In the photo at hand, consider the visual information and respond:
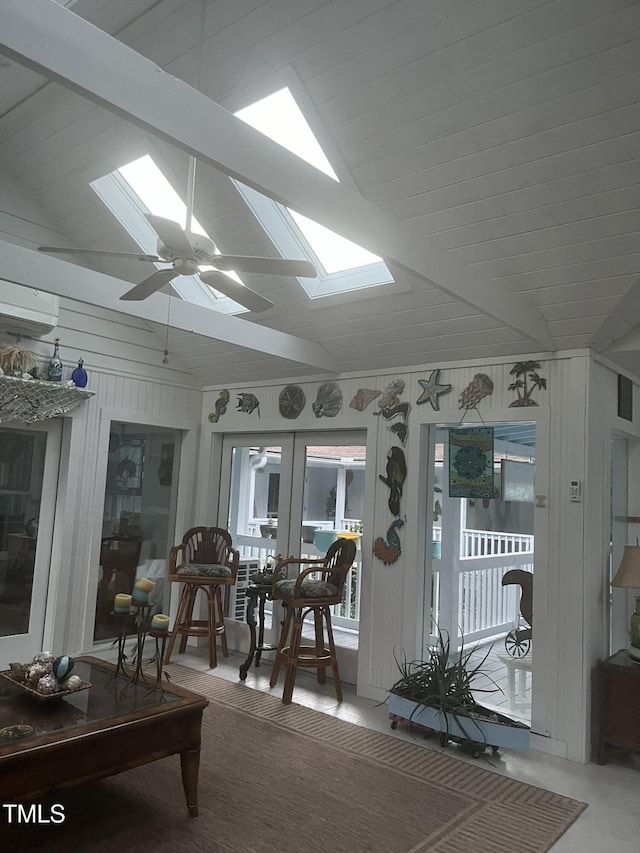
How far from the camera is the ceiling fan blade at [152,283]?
303 cm

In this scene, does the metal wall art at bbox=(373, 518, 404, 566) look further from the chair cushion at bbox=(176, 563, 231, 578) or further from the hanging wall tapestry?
the chair cushion at bbox=(176, 563, 231, 578)

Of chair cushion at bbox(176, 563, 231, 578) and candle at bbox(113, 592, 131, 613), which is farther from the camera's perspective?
chair cushion at bbox(176, 563, 231, 578)

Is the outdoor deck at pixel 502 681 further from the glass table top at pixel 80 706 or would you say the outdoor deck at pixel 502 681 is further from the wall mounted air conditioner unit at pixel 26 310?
the wall mounted air conditioner unit at pixel 26 310

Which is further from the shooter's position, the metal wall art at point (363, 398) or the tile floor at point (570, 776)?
the metal wall art at point (363, 398)

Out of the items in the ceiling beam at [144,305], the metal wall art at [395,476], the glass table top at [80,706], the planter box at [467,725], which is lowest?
the planter box at [467,725]

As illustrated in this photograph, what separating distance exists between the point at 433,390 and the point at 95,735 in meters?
3.15

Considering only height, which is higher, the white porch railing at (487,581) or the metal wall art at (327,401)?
the metal wall art at (327,401)

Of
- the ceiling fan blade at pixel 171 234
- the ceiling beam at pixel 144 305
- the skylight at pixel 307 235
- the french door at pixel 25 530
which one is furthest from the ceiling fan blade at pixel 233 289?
the french door at pixel 25 530

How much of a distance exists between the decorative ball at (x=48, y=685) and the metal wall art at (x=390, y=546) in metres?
2.56

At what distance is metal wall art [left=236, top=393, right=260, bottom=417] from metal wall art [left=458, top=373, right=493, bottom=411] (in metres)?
2.10

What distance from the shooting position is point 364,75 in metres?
3.12

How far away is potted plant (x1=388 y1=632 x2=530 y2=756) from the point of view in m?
3.74

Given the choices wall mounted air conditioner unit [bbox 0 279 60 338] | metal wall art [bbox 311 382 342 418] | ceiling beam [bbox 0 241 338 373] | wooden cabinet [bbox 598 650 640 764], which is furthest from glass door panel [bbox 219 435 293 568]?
wooden cabinet [bbox 598 650 640 764]

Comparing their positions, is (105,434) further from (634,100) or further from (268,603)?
(634,100)
